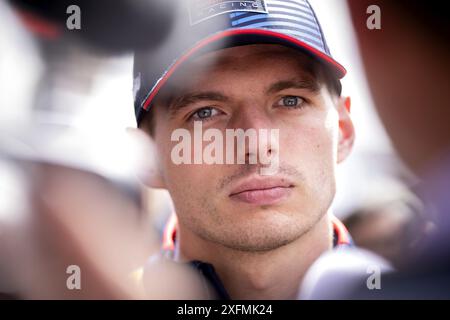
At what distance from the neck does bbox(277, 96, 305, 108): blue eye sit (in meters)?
0.27

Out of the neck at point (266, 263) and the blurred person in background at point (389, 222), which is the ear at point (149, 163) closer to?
the neck at point (266, 263)

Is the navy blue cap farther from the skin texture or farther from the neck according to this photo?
the neck

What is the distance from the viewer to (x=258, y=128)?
49.7 inches

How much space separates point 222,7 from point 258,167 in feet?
1.13

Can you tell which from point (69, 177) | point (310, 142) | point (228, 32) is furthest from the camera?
point (69, 177)

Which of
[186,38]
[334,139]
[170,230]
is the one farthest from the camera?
[170,230]

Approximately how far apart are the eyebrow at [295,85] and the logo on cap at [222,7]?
0.16 metres

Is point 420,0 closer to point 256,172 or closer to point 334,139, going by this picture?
point 334,139

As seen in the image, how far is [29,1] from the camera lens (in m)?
1.43

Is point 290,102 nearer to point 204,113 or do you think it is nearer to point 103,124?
point 204,113

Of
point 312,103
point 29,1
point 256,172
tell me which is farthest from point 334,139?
point 29,1

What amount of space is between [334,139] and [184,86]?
362mm

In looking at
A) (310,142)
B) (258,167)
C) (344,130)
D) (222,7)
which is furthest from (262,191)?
(222,7)

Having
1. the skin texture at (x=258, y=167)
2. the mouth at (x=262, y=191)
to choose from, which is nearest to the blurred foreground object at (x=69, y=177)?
the skin texture at (x=258, y=167)
